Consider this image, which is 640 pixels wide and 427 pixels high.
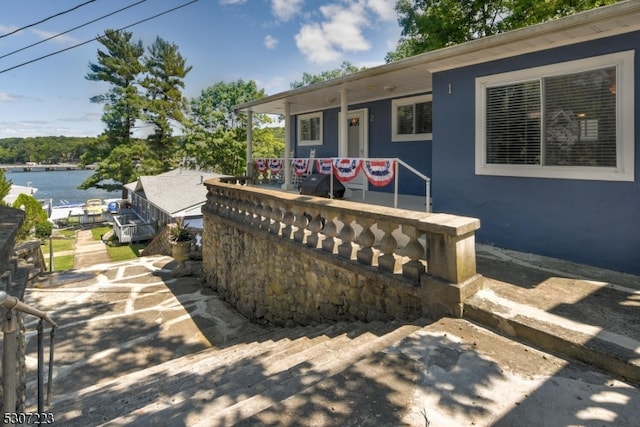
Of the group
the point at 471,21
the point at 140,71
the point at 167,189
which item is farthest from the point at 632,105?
the point at 140,71

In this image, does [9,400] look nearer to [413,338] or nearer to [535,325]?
[413,338]

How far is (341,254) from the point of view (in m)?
4.91

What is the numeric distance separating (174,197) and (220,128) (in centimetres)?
1037

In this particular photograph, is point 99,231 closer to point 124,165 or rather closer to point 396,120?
point 124,165

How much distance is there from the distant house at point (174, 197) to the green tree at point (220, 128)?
3.87 meters

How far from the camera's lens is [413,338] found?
3.14 meters

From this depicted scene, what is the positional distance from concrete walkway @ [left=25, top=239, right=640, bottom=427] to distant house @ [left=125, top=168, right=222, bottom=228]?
13131mm

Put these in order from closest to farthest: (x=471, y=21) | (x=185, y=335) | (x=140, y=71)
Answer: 1. (x=185, y=335)
2. (x=471, y=21)
3. (x=140, y=71)

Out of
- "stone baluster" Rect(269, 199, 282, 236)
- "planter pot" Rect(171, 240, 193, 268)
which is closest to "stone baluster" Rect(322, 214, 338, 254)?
"stone baluster" Rect(269, 199, 282, 236)

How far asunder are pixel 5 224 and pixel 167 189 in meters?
21.0

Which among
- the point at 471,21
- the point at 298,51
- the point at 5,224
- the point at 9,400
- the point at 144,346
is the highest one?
the point at 298,51

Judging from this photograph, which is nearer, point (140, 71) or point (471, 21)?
point (471, 21)

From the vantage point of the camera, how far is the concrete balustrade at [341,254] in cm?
367

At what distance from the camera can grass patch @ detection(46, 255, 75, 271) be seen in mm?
18625
